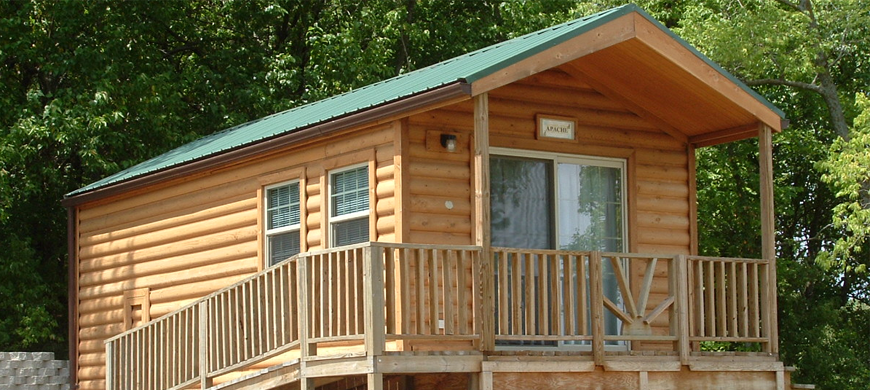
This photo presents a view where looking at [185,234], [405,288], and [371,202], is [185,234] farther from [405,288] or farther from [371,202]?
[405,288]

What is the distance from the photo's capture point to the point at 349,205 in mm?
12789

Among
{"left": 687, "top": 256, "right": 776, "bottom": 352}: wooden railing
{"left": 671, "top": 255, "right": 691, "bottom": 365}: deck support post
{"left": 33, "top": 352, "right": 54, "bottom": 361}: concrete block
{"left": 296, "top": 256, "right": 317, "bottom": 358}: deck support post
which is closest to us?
{"left": 296, "top": 256, "right": 317, "bottom": 358}: deck support post

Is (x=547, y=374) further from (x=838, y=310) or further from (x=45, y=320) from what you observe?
(x=838, y=310)

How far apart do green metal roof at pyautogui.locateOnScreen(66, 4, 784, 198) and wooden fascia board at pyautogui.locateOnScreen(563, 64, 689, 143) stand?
1.80 feet

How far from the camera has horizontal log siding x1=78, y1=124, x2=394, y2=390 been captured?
13055 millimetres

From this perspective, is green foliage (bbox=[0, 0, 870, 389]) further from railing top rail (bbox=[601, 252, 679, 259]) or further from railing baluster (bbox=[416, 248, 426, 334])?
railing baluster (bbox=[416, 248, 426, 334])

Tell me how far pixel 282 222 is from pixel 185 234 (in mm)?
2171

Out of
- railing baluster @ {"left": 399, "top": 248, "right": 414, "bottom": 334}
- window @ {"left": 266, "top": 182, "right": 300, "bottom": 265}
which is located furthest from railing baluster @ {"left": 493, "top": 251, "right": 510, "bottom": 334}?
window @ {"left": 266, "top": 182, "right": 300, "bottom": 265}

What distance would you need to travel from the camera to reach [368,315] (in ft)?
34.8

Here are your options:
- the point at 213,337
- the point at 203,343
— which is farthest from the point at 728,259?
the point at 203,343

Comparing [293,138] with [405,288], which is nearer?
[405,288]

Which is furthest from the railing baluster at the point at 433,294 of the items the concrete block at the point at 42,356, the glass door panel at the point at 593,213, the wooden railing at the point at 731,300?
the concrete block at the point at 42,356

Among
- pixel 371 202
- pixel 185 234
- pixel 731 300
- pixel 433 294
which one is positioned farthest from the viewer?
pixel 185 234

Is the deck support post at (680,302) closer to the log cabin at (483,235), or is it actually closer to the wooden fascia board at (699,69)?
the log cabin at (483,235)
